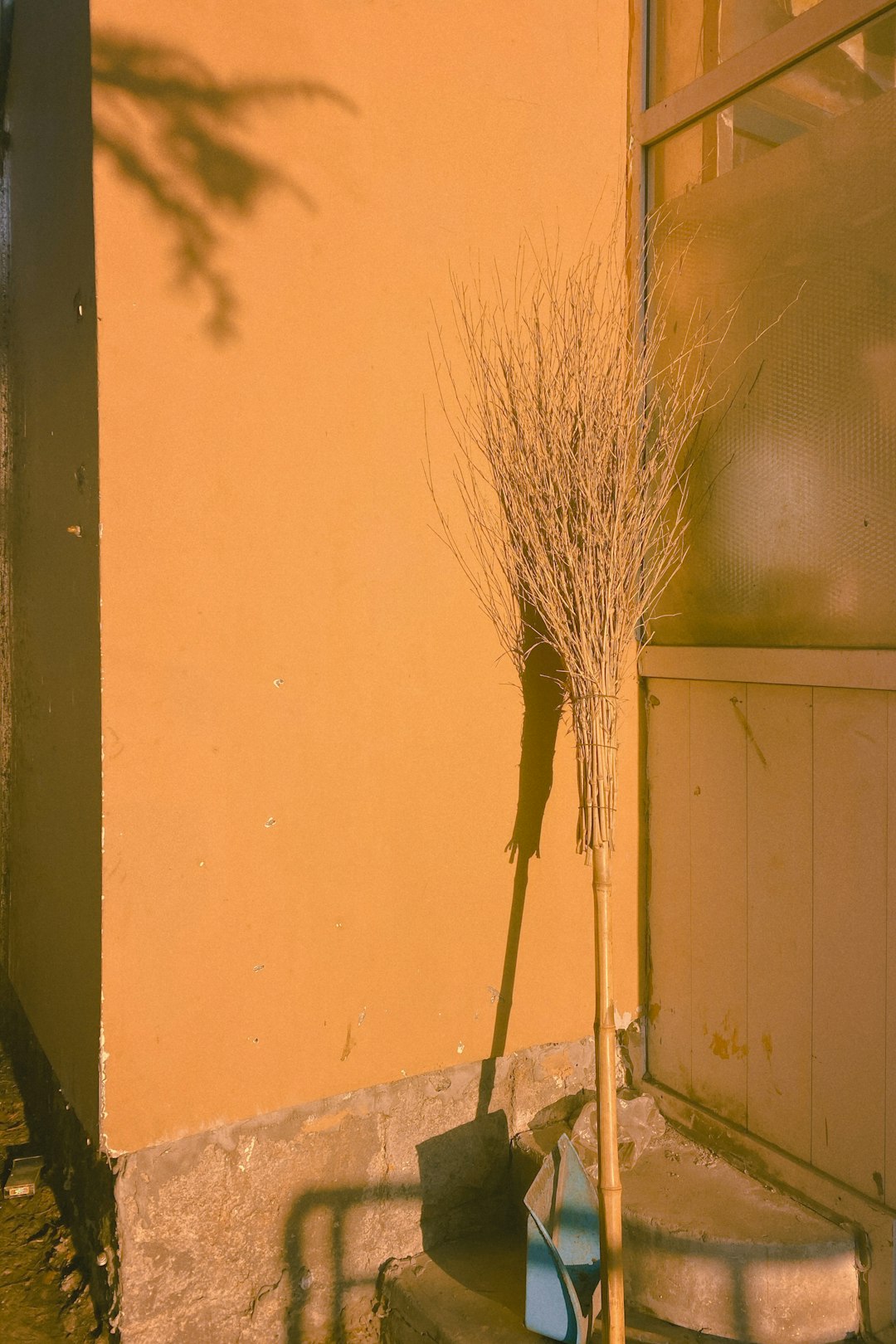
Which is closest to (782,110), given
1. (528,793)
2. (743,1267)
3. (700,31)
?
(700,31)

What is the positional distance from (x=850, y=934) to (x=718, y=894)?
47 cm

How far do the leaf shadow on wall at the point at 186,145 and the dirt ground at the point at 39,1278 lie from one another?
2.67 m

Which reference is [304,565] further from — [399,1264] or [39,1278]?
[39,1278]

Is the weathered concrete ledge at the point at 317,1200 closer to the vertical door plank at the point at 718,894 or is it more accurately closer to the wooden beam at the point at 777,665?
the vertical door plank at the point at 718,894

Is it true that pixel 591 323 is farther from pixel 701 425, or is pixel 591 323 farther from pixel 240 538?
pixel 240 538

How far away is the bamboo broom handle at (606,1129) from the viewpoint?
86.0 inches

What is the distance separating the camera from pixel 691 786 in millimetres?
2914

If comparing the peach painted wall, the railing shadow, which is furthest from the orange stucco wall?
the railing shadow

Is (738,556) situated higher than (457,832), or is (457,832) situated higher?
(738,556)

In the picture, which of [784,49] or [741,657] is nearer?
[784,49]

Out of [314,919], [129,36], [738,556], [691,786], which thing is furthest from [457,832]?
[129,36]

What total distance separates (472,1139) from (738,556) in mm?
1962

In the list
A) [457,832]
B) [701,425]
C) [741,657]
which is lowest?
[457,832]

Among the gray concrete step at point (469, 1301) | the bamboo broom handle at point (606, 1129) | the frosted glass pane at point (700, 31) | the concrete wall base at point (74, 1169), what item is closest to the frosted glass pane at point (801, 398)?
the frosted glass pane at point (700, 31)
